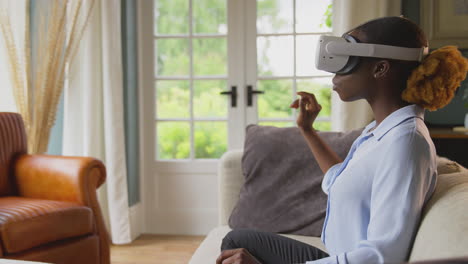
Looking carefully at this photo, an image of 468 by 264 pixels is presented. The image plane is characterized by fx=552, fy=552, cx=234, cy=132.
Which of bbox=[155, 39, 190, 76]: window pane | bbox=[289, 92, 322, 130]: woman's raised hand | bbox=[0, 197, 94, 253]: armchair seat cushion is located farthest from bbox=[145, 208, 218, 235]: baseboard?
bbox=[289, 92, 322, 130]: woman's raised hand

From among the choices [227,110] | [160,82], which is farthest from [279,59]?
[160,82]

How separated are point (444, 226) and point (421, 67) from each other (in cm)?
35

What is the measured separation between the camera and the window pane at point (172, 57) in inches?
162

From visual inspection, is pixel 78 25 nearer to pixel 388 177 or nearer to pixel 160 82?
pixel 160 82

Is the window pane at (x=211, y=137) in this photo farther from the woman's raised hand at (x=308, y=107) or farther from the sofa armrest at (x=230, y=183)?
the woman's raised hand at (x=308, y=107)

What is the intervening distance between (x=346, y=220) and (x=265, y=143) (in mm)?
1208

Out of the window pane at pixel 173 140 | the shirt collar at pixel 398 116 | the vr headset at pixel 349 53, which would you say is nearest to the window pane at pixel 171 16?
the window pane at pixel 173 140

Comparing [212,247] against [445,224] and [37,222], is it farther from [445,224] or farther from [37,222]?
[445,224]

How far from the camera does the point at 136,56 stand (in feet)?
13.5

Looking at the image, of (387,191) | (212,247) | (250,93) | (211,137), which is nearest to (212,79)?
(250,93)

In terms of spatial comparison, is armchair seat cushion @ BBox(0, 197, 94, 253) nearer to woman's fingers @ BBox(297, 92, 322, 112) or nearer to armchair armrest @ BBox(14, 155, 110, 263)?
armchair armrest @ BBox(14, 155, 110, 263)

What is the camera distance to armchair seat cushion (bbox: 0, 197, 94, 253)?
2.32 m

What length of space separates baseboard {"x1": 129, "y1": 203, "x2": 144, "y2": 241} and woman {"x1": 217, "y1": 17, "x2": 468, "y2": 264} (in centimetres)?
274

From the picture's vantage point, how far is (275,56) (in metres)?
4.03
